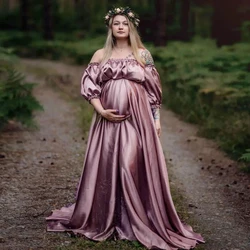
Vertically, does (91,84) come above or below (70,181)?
above

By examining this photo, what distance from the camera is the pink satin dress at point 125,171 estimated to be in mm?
5000

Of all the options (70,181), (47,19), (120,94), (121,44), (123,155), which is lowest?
(70,181)

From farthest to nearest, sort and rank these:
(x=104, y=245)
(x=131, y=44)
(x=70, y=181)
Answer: (x=70, y=181) < (x=131, y=44) < (x=104, y=245)

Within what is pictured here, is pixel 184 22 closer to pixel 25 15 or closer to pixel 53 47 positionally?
pixel 53 47

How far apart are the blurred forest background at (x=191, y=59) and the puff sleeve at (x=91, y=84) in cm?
235

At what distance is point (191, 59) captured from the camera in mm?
13125

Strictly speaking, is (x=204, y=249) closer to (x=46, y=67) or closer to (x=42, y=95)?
(x=42, y=95)

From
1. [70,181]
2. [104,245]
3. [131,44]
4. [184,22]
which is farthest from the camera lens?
[184,22]

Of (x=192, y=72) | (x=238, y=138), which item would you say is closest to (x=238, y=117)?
(x=238, y=138)

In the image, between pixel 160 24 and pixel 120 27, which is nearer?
pixel 120 27

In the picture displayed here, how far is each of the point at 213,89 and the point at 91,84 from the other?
5880mm

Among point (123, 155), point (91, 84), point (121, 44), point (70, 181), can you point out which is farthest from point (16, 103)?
point (123, 155)

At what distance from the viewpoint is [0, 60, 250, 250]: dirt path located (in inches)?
212

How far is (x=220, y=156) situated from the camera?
8766 mm
